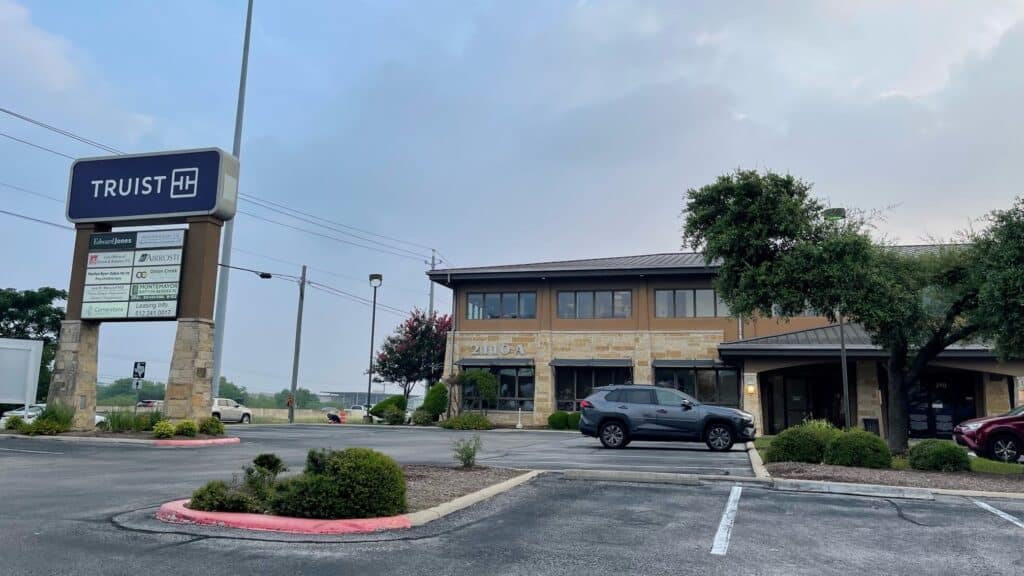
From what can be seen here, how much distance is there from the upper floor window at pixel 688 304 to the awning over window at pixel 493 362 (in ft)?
21.4

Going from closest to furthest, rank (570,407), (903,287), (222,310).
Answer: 1. (903,287)
2. (570,407)
3. (222,310)

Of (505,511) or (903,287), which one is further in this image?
(903,287)

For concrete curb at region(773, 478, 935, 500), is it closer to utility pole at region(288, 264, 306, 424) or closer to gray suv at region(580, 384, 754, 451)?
gray suv at region(580, 384, 754, 451)

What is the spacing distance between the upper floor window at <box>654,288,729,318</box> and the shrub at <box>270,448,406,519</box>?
27.5 meters

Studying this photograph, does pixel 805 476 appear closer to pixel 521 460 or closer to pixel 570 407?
pixel 521 460

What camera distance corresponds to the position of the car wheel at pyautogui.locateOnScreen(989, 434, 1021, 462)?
1659 centimetres

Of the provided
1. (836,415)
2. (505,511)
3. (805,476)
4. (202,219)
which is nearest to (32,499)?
(505,511)

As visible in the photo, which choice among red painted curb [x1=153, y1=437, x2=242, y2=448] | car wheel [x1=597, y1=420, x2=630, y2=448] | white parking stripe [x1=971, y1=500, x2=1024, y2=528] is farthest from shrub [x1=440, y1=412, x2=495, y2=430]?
white parking stripe [x1=971, y1=500, x2=1024, y2=528]

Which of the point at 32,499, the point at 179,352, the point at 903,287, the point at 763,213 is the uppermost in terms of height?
the point at 763,213

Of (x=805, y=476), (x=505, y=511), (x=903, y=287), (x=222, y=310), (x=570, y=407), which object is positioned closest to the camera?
(x=505, y=511)

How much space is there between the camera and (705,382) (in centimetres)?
3288

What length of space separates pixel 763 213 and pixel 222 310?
29.4m

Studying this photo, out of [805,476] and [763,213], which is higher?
[763,213]

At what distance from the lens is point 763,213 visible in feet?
55.4
